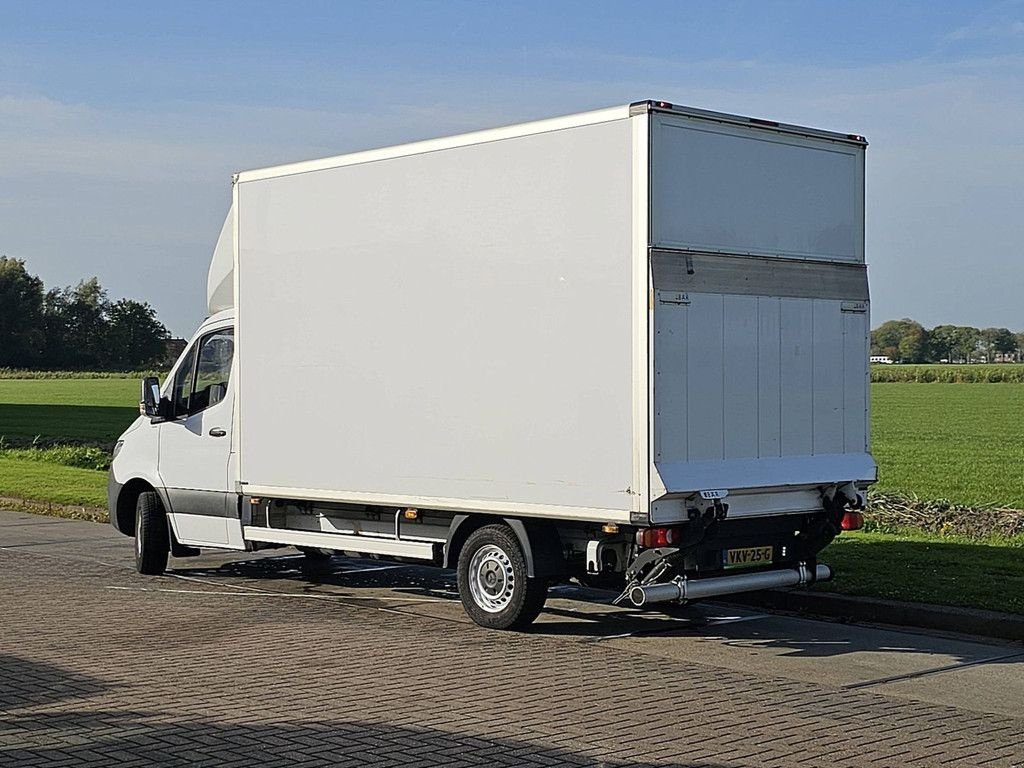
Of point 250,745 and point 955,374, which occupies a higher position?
point 955,374

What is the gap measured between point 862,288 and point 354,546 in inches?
177

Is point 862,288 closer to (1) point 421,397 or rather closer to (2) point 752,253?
(2) point 752,253

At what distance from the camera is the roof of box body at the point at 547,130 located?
31.8 feet

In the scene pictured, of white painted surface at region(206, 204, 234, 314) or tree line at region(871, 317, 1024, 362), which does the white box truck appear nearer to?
white painted surface at region(206, 204, 234, 314)

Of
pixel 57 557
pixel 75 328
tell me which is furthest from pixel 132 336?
pixel 57 557

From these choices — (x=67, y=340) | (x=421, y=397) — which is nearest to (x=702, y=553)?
(x=421, y=397)

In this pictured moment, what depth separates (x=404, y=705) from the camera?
319 inches

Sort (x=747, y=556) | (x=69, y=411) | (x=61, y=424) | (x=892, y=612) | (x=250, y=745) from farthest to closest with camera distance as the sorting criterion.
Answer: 1. (x=69, y=411)
2. (x=61, y=424)
3. (x=892, y=612)
4. (x=747, y=556)
5. (x=250, y=745)

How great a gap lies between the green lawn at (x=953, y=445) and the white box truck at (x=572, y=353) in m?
10.8

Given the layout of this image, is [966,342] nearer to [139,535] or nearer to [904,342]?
[904,342]

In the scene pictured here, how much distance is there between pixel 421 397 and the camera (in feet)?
36.1

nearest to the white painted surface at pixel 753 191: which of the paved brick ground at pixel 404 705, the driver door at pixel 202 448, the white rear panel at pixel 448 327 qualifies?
the white rear panel at pixel 448 327

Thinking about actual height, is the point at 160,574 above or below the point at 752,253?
below

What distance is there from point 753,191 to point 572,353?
5.76 feet
